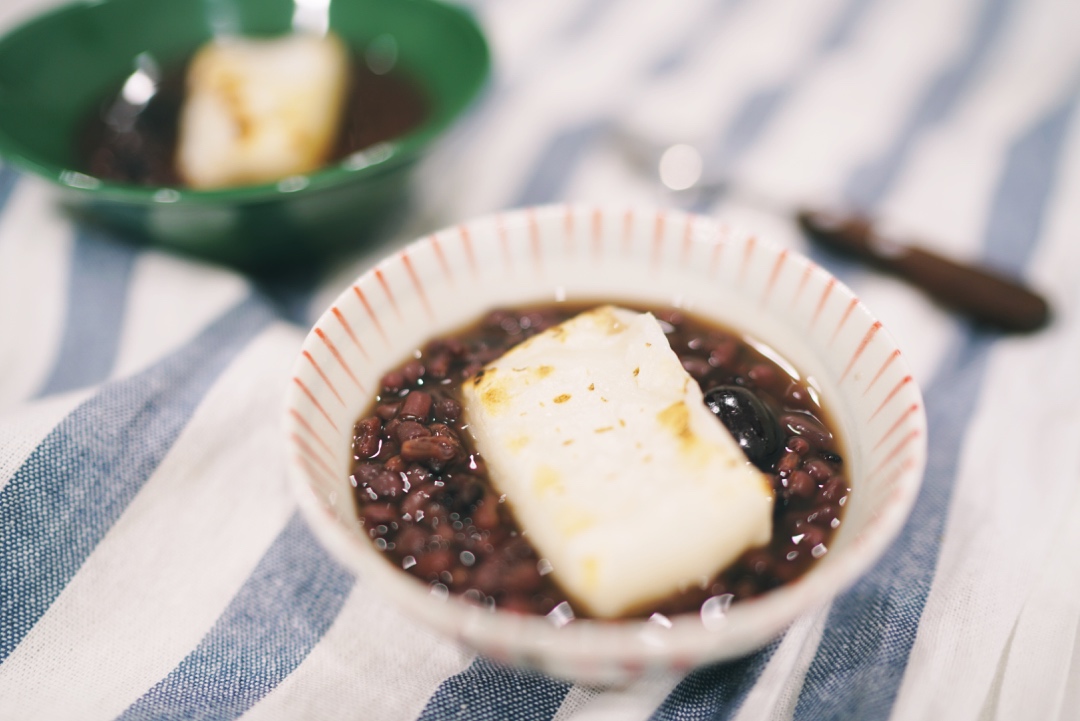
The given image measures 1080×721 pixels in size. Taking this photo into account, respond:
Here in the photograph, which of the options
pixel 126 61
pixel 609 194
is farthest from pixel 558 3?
pixel 126 61

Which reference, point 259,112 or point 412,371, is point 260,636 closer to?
point 412,371

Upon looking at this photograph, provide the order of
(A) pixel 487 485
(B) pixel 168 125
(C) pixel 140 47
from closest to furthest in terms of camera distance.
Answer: (A) pixel 487 485 < (B) pixel 168 125 < (C) pixel 140 47

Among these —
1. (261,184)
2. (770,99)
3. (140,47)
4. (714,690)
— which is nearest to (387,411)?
(714,690)

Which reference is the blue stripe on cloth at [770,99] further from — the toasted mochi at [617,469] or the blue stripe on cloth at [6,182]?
the blue stripe on cloth at [6,182]

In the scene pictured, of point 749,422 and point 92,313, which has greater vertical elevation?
point 749,422

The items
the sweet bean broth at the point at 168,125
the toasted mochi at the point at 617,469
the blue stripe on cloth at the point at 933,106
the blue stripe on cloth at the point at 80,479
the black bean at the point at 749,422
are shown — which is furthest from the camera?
the blue stripe on cloth at the point at 933,106

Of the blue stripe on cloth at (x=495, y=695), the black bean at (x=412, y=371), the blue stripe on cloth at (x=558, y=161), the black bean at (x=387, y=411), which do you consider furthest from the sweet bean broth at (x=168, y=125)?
the blue stripe on cloth at (x=495, y=695)

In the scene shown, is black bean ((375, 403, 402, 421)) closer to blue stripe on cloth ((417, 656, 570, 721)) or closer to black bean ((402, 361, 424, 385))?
black bean ((402, 361, 424, 385))
